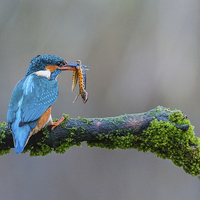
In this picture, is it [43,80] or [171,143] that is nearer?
[171,143]

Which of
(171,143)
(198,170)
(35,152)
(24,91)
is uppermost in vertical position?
Result: (24,91)

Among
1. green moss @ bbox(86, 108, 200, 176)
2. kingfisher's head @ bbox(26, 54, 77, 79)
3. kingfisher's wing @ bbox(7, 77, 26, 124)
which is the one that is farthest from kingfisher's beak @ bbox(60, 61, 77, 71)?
green moss @ bbox(86, 108, 200, 176)

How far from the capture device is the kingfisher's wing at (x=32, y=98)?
6.12ft

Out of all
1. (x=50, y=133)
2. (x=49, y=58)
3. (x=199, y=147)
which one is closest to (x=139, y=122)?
(x=199, y=147)

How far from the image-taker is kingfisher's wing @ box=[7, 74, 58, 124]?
187cm

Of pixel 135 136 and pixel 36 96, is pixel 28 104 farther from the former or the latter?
pixel 135 136

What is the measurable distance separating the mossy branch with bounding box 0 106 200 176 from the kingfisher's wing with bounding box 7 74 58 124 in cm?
13

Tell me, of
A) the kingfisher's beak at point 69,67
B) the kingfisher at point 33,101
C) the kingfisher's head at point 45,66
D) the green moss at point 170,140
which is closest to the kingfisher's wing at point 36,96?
the kingfisher at point 33,101

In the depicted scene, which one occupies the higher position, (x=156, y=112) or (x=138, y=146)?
(x=156, y=112)

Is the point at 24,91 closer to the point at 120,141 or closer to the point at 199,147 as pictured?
the point at 120,141

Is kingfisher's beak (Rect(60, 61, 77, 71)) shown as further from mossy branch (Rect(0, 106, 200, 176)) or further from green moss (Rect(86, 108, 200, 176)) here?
green moss (Rect(86, 108, 200, 176))

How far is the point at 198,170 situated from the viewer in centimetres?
175

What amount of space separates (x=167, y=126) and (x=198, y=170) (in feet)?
1.11

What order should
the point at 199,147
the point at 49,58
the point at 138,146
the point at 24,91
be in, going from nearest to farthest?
1. the point at 199,147
2. the point at 138,146
3. the point at 24,91
4. the point at 49,58
